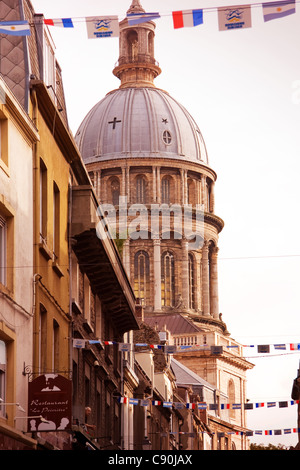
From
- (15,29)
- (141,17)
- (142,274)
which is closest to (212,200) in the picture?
(142,274)

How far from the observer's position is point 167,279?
403 feet

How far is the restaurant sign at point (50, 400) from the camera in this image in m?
25.5

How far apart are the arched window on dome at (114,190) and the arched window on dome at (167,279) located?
6675 mm

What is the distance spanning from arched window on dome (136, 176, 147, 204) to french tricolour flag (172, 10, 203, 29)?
98918 mm

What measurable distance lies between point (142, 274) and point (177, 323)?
8595 millimetres

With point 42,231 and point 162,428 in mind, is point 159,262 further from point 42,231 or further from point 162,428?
point 42,231

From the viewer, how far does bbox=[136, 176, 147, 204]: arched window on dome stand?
407 ft

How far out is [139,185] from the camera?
125 metres

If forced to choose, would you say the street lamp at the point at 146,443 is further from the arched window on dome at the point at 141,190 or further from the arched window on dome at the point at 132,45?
the arched window on dome at the point at 132,45

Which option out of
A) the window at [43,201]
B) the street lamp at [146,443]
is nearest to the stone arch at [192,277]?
the street lamp at [146,443]

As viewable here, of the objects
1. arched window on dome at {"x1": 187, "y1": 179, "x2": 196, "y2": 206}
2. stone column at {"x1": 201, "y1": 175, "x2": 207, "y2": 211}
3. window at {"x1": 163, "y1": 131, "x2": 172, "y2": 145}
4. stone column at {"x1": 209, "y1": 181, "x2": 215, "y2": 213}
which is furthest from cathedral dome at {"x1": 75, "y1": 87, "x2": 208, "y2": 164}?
stone column at {"x1": 209, "y1": 181, "x2": 215, "y2": 213}

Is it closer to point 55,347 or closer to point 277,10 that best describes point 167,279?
point 55,347

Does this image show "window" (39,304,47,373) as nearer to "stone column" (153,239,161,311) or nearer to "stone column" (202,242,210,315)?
"stone column" (153,239,161,311)
